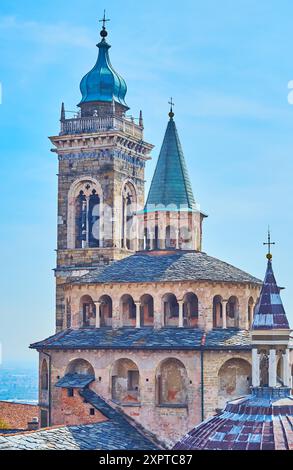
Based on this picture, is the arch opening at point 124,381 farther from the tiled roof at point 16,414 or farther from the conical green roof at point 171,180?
the tiled roof at point 16,414

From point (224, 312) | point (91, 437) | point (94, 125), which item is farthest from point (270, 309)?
point (94, 125)

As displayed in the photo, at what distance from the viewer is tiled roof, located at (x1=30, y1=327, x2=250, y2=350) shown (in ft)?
163

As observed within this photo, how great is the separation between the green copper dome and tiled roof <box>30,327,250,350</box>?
26724mm

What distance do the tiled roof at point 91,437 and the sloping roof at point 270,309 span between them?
8.94 meters

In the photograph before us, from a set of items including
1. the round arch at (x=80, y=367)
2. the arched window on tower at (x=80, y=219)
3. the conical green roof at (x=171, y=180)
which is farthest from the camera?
the arched window on tower at (x=80, y=219)

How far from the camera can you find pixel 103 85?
77375mm

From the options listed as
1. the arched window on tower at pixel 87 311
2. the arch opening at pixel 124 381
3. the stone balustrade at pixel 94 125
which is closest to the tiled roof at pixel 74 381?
the arch opening at pixel 124 381

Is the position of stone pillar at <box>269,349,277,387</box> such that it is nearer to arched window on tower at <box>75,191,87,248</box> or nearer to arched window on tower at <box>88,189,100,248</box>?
arched window on tower at <box>88,189,100,248</box>

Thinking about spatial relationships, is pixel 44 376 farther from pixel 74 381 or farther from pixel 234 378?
pixel 234 378

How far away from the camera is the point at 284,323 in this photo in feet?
133

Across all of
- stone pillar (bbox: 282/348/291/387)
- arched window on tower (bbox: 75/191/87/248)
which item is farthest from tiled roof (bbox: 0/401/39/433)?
stone pillar (bbox: 282/348/291/387)

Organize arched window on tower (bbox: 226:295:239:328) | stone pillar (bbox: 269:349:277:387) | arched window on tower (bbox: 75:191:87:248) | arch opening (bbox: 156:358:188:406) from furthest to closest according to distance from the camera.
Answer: arched window on tower (bbox: 75:191:87:248), arched window on tower (bbox: 226:295:239:328), arch opening (bbox: 156:358:188:406), stone pillar (bbox: 269:349:277:387)

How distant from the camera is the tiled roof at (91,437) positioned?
4241cm

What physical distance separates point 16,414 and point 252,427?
4290 cm
